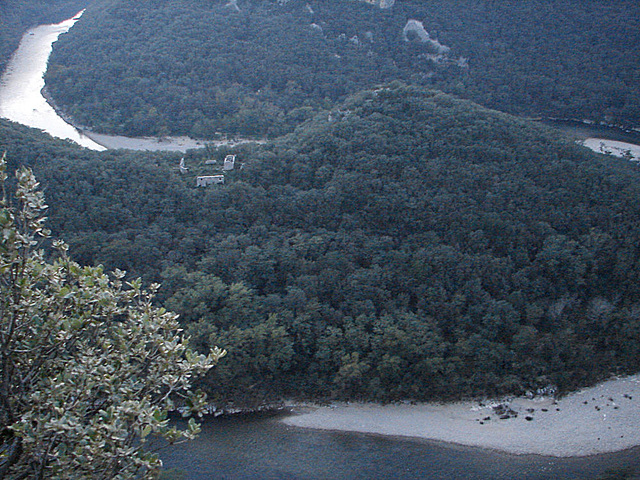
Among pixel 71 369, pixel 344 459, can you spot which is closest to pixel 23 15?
pixel 344 459

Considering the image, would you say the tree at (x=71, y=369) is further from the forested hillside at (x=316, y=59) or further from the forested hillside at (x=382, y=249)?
the forested hillside at (x=316, y=59)

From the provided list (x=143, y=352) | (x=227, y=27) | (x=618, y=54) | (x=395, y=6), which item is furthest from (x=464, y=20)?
(x=143, y=352)

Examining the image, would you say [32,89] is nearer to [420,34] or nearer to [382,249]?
[420,34]

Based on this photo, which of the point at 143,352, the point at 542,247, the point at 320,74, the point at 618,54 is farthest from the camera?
the point at 618,54

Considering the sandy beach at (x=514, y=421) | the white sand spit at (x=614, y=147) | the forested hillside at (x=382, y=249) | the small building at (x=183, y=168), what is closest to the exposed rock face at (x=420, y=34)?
the white sand spit at (x=614, y=147)

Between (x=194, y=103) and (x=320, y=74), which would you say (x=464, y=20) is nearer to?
(x=320, y=74)
